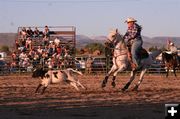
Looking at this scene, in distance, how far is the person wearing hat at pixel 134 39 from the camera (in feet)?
49.6

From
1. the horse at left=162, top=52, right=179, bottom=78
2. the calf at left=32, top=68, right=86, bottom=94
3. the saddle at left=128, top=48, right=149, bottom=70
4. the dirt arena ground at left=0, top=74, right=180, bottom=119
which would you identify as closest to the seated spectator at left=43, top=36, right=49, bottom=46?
the horse at left=162, top=52, right=179, bottom=78

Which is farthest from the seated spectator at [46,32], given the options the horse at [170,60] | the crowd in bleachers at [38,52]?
the horse at [170,60]

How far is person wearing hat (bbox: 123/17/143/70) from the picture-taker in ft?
49.6

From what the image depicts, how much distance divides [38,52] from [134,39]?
12572 millimetres

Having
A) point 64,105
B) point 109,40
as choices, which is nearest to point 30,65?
point 109,40

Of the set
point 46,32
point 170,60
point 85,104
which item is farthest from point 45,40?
point 85,104

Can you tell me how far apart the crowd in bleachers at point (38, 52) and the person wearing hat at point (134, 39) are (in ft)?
35.7

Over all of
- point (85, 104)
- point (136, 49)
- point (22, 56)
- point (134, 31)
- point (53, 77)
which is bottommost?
point (85, 104)

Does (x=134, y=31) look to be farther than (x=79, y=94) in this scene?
Yes

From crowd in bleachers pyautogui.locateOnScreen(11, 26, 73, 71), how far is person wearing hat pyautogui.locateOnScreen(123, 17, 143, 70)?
35.7ft

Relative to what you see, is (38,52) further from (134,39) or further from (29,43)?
(134,39)

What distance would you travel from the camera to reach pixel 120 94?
14.1 m

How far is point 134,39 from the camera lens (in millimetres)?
15148

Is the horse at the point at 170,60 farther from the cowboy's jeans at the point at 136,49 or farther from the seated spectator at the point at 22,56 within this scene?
the cowboy's jeans at the point at 136,49
